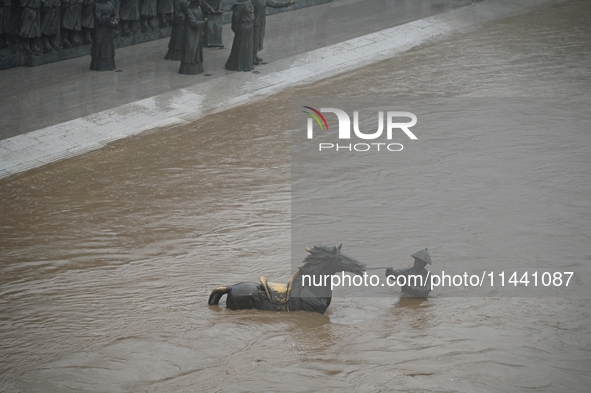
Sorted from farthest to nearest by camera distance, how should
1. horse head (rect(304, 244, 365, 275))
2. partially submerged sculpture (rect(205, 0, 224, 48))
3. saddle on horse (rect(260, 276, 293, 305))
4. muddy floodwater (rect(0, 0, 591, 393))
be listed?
partially submerged sculpture (rect(205, 0, 224, 48))
saddle on horse (rect(260, 276, 293, 305))
horse head (rect(304, 244, 365, 275))
muddy floodwater (rect(0, 0, 591, 393))

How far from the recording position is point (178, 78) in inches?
566

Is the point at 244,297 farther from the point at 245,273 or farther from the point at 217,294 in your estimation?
the point at 245,273

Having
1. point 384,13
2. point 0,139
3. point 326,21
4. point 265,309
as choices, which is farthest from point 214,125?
point 384,13

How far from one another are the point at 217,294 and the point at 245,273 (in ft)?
2.68

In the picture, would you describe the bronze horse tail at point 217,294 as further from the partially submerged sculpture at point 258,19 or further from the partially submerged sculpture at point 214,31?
the partially submerged sculpture at point 214,31

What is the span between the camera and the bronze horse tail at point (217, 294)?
6946mm

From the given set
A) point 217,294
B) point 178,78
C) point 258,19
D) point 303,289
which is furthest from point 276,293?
point 258,19

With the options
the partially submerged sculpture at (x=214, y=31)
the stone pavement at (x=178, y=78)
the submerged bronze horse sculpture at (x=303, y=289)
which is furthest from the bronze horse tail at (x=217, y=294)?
the partially submerged sculpture at (x=214, y=31)

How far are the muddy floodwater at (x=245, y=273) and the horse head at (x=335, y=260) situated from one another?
47 cm

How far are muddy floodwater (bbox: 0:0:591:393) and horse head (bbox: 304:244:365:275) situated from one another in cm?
47

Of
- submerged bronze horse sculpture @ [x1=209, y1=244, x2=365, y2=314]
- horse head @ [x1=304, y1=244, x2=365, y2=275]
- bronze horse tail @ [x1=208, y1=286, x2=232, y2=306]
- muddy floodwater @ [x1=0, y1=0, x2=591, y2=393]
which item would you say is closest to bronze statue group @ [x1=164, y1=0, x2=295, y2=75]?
muddy floodwater @ [x1=0, y1=0, x2=591, y2=393]

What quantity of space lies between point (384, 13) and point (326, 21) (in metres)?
1.65

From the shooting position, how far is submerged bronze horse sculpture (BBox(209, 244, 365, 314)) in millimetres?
6766

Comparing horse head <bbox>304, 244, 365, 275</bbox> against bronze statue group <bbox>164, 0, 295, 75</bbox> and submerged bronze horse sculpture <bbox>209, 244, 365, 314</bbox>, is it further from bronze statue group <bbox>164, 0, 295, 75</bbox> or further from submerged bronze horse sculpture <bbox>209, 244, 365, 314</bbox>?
bronze statue group <bbox>164, 0, 295, 75</bbox>
